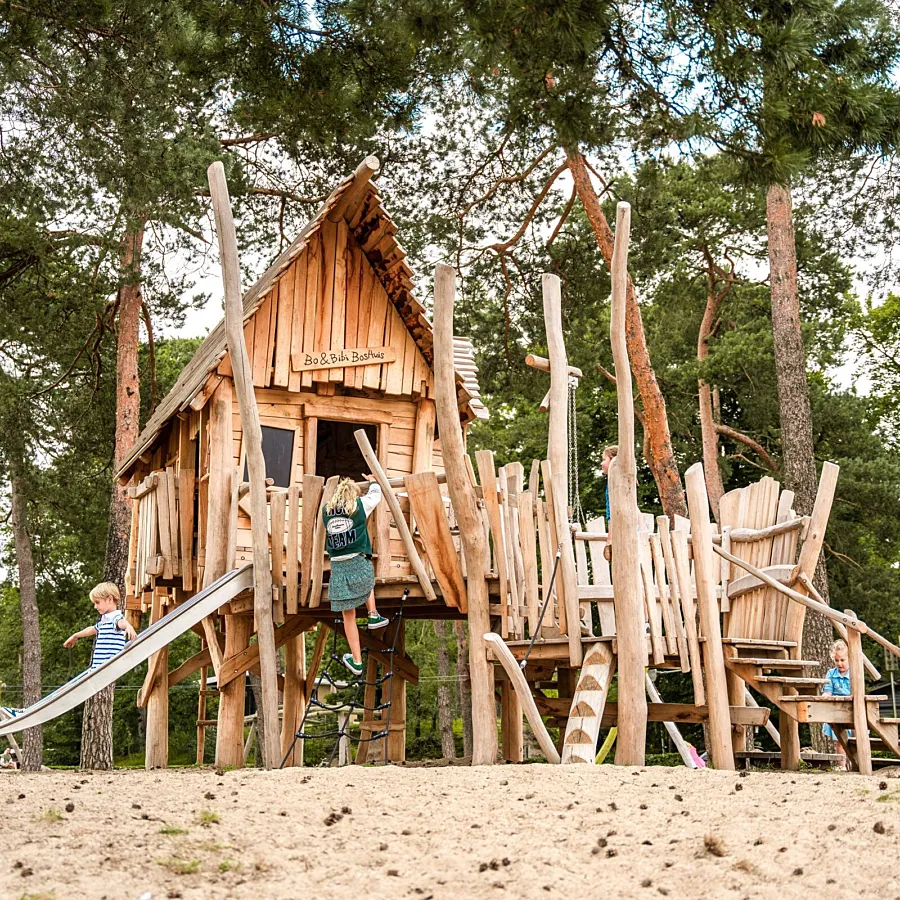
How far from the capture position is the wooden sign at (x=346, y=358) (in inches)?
496

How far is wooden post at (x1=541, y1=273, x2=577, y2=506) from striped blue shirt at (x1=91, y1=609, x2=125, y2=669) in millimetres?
4250

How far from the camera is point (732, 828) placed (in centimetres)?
584

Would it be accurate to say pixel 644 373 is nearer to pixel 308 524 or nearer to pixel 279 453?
pixel 279 453

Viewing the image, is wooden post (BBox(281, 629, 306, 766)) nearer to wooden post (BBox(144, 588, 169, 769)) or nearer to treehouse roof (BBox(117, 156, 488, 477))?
wooden post (BBox(144, 588, 169, 769))

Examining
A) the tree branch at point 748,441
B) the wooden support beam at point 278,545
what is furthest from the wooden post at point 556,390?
the tree branch at point 748,441

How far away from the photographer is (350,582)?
397 inches

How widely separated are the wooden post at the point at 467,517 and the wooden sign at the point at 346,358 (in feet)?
12.8

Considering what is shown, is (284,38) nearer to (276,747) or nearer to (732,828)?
(276,747)

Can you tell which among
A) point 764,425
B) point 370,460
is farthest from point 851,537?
point 370,460

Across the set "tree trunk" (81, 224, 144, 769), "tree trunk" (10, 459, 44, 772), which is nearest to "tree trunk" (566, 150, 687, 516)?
"tree trunk" (81, 224, 144, 769)

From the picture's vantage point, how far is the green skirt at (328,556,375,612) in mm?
10070

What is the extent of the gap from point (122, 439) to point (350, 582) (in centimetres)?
1002

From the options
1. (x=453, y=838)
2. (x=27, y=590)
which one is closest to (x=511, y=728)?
(x=453, y=838)

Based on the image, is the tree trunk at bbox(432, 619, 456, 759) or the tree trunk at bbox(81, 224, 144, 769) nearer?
the tree trunk at bbox(81, 224, 144, 769)
